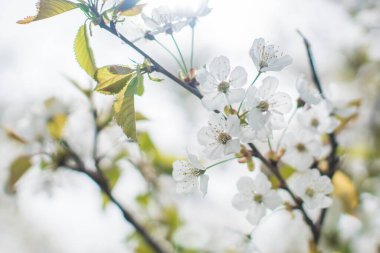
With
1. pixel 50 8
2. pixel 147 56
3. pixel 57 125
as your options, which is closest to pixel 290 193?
pixel 147 56

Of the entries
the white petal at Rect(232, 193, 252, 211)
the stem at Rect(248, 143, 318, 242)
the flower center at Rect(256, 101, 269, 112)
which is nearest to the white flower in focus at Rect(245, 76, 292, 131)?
the flower center at Rect(256, 101, 269, 112)

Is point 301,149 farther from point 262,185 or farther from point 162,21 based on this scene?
point 162,21

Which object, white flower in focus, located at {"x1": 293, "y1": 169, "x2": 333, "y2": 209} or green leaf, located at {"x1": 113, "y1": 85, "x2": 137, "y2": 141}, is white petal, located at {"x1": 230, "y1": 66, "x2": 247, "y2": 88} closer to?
green leaf, located at {"x1": 113, "y1": 85, "x2": 137, "y2": 141}

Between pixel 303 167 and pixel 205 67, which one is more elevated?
pixel 205 67

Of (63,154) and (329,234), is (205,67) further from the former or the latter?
(329,234)

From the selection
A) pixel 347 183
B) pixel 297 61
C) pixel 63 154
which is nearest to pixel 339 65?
pixel 297 61

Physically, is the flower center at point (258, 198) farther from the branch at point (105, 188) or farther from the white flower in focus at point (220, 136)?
the branch at point (105, 188)
